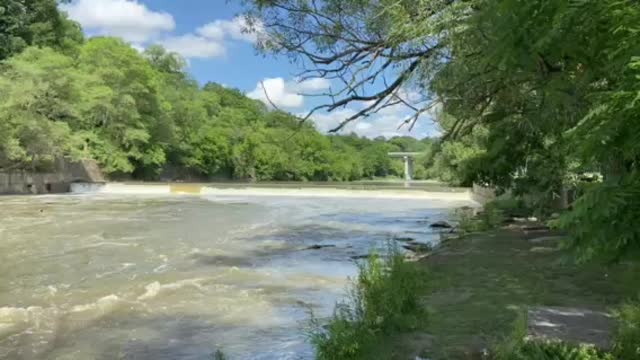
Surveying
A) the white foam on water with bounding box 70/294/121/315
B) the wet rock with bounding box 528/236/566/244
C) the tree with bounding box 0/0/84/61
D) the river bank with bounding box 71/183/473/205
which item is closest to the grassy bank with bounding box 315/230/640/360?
the wet rock with bounding box 528/236/566/244

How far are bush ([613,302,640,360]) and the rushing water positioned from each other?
2882mm

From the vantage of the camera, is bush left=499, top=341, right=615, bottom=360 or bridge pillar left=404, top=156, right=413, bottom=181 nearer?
bush left=499, top=341, right=615, bottom=360

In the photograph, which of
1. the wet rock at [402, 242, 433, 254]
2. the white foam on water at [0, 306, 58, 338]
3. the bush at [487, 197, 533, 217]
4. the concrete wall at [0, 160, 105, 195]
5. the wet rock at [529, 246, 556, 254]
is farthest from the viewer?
the concrete wall at [0, 160, 105, 195]

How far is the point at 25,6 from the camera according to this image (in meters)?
60.3

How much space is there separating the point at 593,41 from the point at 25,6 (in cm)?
6499

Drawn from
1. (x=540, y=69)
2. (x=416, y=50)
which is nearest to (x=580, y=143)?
(x=540, y=69)

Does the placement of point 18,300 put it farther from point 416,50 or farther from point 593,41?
point 593,41

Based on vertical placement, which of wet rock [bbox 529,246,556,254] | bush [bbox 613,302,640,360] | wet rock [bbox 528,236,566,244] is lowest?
wet rock [bbox 529,246,556,254]

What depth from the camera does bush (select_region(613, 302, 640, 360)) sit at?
432 centimetres

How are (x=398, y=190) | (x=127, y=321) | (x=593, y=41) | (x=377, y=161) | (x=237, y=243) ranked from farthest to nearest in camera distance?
(x=377, y=161) < (x=398, y=190) < (x=237, y=243) < (x=127, y=321) < (x=593, y=41)

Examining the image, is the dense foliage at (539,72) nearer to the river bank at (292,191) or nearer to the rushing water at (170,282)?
the rushing water at (170,282)

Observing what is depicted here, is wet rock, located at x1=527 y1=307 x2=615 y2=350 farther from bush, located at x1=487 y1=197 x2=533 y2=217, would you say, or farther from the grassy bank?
bush, located at x1=487 y1=197 x2=533 y2=217

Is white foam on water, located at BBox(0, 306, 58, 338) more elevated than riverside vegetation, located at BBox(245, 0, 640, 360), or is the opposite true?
riverside vegetation, located at BBox(245, 0, 640, 360)

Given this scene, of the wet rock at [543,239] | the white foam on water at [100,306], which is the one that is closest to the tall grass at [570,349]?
the white foam on water at [100,306]
